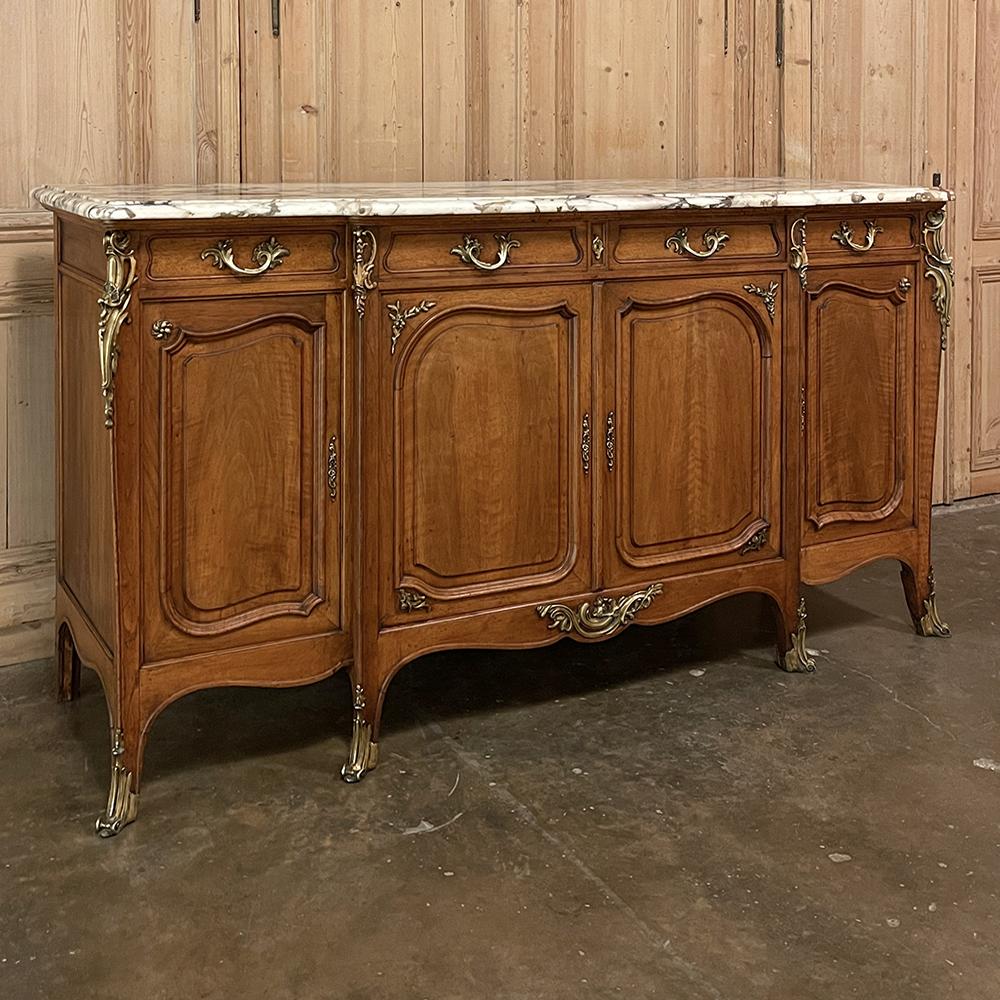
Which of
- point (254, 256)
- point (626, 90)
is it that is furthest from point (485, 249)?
point (626, 90)

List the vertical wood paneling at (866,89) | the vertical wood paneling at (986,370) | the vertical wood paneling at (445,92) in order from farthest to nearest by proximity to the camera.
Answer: the vertical wood paneling at (986,370), the vertical wood paneling at (866,89), the vertical wood paneling at (445,92)

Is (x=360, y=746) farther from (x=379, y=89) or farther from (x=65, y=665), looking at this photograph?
(x=379, y=89)

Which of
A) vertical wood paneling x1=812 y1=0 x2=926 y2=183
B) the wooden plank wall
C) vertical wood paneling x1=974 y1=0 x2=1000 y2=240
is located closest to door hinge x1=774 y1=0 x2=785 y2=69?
the wooden plank wall

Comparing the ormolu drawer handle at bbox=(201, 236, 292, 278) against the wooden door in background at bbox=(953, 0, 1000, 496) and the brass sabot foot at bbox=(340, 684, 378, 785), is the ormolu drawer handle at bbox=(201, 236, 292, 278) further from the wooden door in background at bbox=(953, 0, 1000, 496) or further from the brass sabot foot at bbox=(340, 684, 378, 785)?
the wooden door in background at bbox=(953, 0, 1000, 496)

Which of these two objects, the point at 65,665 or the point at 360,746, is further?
the point at 65,665

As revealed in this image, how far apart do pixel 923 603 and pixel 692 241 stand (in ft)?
3.73

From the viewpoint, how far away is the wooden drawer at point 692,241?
2662mm

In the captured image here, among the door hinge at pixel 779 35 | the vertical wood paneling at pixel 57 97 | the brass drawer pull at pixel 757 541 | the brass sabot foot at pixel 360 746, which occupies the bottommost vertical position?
the brass sabot foot at pixel 360 746

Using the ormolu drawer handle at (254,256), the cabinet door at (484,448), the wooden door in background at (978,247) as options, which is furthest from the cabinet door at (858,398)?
the wooden door in background at (978,247)

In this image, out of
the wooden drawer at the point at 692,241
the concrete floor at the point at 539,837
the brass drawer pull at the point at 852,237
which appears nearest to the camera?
the concrete floor at the point at 539,837

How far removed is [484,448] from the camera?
2.60m

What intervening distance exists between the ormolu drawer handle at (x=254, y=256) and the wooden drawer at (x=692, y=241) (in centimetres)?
68

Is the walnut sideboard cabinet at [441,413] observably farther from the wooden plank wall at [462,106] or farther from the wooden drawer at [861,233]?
the wooden plank wall at [462,106]

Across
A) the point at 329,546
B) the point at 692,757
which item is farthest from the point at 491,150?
the point at 692,757
